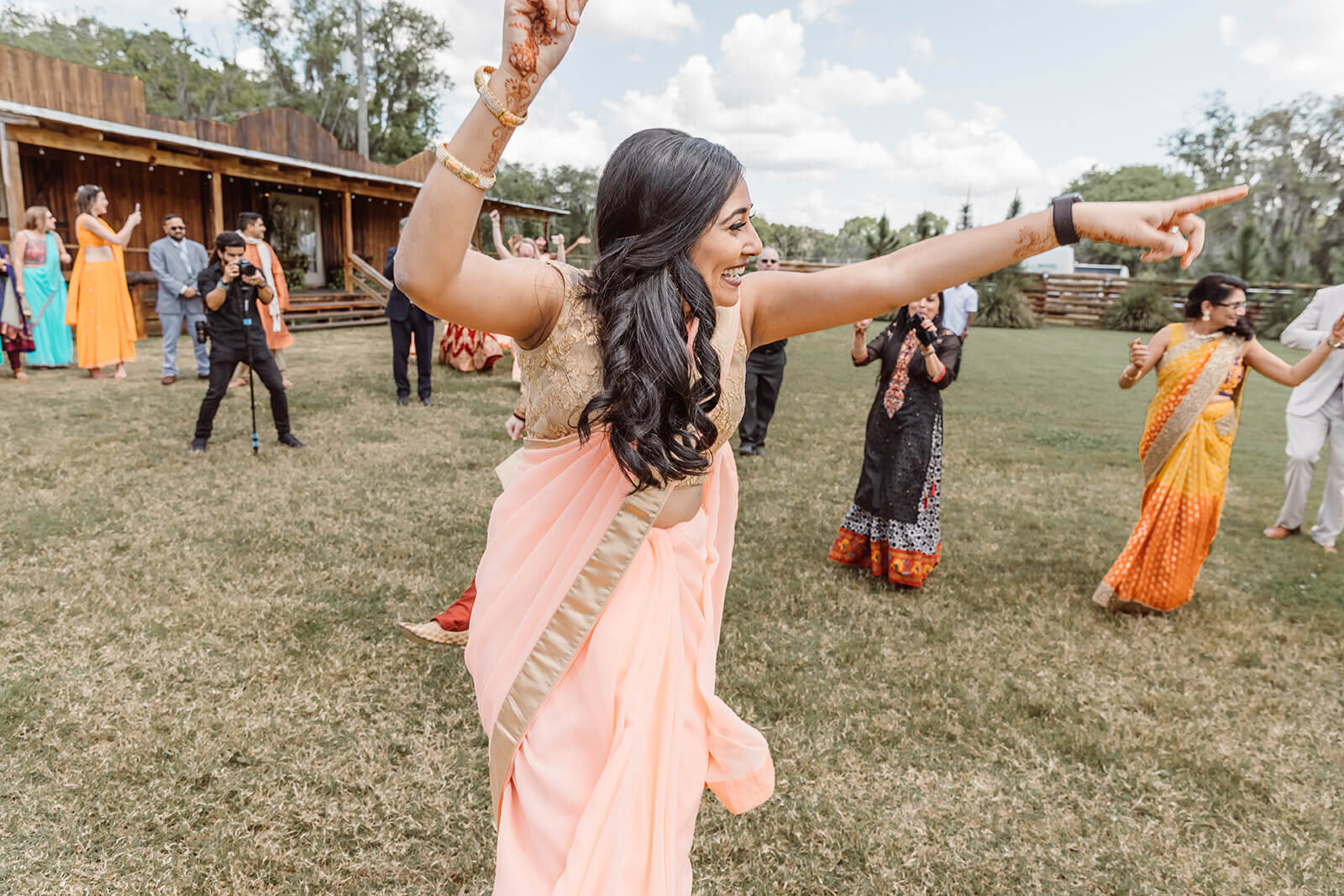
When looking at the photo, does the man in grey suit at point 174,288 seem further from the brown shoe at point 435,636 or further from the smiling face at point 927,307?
the smiling face at point 927,307

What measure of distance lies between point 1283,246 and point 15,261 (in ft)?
115

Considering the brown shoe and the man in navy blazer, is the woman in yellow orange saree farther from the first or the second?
the man in navy blazer

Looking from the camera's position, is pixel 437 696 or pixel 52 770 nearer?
pixel 52 770

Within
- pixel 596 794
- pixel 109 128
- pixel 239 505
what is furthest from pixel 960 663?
pixel 109 128

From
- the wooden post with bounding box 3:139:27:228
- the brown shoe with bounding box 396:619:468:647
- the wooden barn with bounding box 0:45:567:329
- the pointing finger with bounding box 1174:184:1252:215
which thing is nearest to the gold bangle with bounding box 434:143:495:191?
the pointing finger with bounding box 1174:184:1252:215

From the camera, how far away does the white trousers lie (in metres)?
5.57

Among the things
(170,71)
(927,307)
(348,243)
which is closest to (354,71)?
(170,71)

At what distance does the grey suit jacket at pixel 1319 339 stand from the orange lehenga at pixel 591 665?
18.5 feet

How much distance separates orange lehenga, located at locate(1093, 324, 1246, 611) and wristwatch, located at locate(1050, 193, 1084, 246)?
326cm

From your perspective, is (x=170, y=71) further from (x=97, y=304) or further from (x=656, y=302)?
(x=656, y=302)

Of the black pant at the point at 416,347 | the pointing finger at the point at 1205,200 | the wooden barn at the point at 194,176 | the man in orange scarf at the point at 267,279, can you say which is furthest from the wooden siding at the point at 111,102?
the pointing finger at the point at 1205,200

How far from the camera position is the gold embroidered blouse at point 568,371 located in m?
1.51

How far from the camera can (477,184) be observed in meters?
1.19

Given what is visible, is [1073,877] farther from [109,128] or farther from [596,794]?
[109,128]
